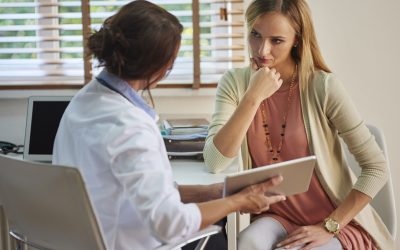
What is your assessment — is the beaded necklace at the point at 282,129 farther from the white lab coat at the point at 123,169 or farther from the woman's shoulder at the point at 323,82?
the white lab coat at the point at 123,169

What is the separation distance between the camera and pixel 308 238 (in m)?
1.75

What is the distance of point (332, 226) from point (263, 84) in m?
0.47

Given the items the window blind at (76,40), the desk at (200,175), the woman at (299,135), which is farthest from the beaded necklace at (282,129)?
the window blind at (76,40)

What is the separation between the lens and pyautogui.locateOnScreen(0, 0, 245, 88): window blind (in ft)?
8.89

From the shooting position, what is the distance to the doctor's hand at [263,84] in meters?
1.83

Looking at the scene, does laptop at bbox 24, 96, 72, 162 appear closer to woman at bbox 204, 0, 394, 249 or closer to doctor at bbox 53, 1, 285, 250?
woman at bbox 204, 0, 394, 249

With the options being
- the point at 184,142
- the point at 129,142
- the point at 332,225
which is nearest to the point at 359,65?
the point at 184,142

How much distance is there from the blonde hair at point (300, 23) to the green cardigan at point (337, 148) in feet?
0.13

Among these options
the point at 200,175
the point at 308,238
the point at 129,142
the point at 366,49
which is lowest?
the point at 308,238

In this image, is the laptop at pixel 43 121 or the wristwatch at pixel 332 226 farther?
the laptop at pixel 43 121

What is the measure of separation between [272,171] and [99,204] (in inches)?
17.0

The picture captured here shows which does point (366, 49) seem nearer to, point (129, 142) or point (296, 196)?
point (296, 196)

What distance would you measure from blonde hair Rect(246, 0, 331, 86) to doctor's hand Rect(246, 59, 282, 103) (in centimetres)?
10

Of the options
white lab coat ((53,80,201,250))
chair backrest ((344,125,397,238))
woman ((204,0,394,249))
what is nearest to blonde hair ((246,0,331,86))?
woman ((204,0,394,249))
